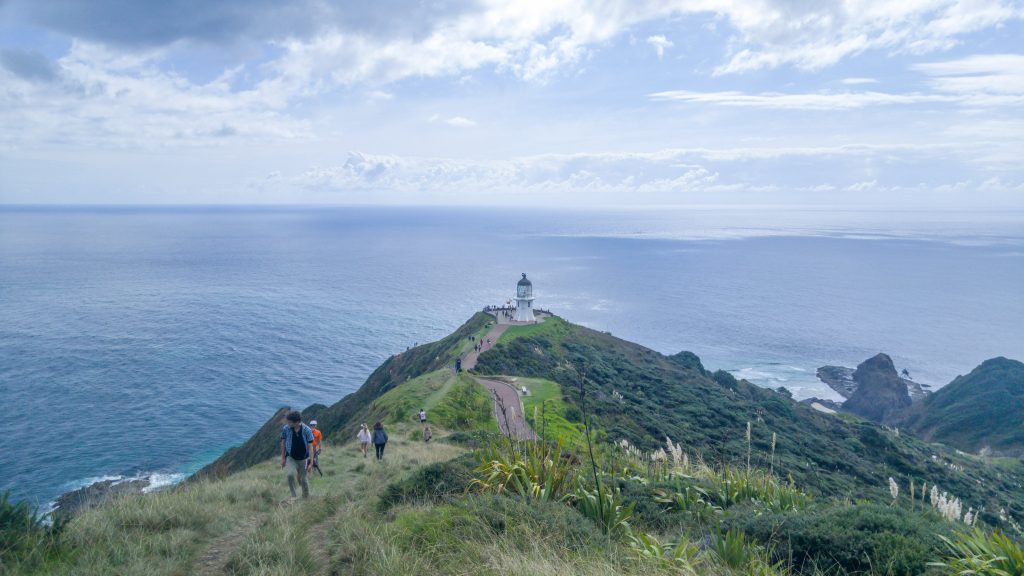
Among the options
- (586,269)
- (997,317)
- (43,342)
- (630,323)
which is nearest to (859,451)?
(630,323)

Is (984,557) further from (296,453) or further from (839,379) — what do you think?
(839,379)

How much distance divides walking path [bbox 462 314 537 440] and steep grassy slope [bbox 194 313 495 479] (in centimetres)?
125

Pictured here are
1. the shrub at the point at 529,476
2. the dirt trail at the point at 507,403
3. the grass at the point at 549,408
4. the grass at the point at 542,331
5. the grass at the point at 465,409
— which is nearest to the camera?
the shrub at the point at 529,476

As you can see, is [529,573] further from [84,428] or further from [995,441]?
[995,441]

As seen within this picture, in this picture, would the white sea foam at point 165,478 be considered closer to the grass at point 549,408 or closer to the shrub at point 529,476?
the grass at point 549,408

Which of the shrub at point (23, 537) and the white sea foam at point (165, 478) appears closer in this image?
the shrub at point (23, 537)

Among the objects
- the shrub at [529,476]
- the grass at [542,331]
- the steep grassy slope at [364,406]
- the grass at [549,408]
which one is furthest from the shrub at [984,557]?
the grass at [542,331]

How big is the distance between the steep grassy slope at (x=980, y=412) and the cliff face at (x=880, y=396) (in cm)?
177

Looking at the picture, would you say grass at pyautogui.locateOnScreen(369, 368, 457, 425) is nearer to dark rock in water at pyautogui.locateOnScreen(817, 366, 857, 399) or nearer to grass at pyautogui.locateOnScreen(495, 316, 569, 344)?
grass at pyautogui.locateOnScreen(495, 316, 569, 344)

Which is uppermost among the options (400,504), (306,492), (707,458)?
(400,504)

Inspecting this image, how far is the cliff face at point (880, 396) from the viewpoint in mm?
56031

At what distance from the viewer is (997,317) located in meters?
88.4

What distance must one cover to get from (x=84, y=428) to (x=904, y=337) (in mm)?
93667

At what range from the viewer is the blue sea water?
4094 centimetres
